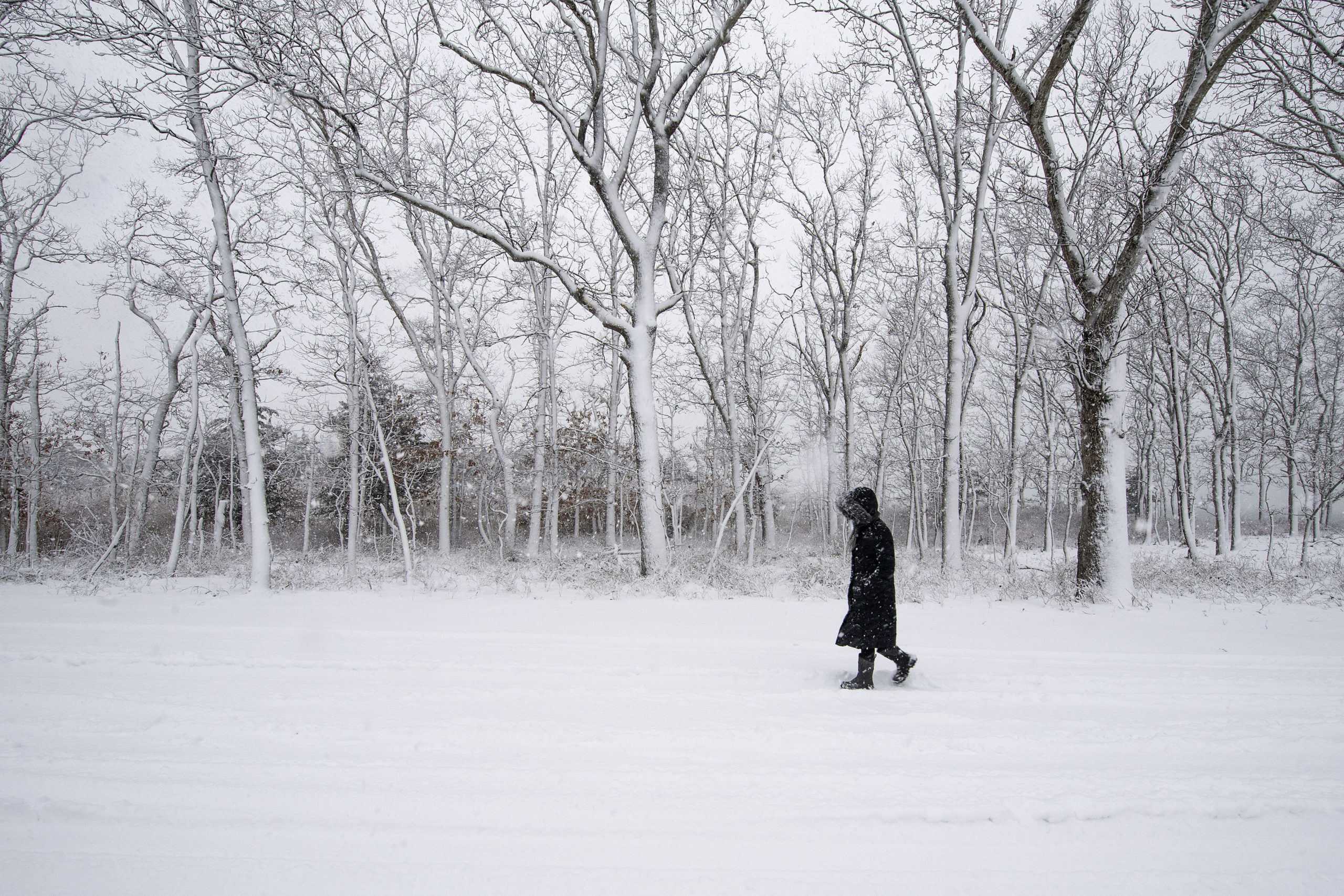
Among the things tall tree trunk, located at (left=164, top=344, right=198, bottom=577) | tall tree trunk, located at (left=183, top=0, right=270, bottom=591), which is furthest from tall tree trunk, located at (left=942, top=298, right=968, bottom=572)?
Answer: tall tree trunk, located at (left=164, top=344, right=198, bottom=577)

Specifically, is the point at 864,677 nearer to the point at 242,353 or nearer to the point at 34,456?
the point at 242,353

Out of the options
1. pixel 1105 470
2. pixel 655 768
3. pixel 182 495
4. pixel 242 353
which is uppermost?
pixel 242 353

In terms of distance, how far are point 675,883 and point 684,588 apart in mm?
7708

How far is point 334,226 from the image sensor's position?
15805mm

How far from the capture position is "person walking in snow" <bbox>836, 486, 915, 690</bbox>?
4383mm

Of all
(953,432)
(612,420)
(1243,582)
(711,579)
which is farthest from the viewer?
(612,420)

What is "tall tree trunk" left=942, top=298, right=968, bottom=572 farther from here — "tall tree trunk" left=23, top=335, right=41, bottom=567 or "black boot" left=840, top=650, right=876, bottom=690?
"tall tree trunk" left=23, top=335, right=41, bottom=567

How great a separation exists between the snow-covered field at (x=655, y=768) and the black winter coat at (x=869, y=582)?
0.44 meters

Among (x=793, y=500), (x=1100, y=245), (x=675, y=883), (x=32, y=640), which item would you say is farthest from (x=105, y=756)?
(x=793, y=500)

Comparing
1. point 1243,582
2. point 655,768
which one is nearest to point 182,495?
point 655,768

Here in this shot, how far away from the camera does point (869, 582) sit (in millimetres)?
4445

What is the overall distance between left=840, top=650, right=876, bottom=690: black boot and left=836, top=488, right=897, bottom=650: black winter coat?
3.5 inches

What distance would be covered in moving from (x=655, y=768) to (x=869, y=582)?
7.41ft

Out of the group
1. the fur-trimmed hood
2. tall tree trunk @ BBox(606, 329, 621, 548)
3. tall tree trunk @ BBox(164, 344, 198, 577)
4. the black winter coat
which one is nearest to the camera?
the black winter coat
